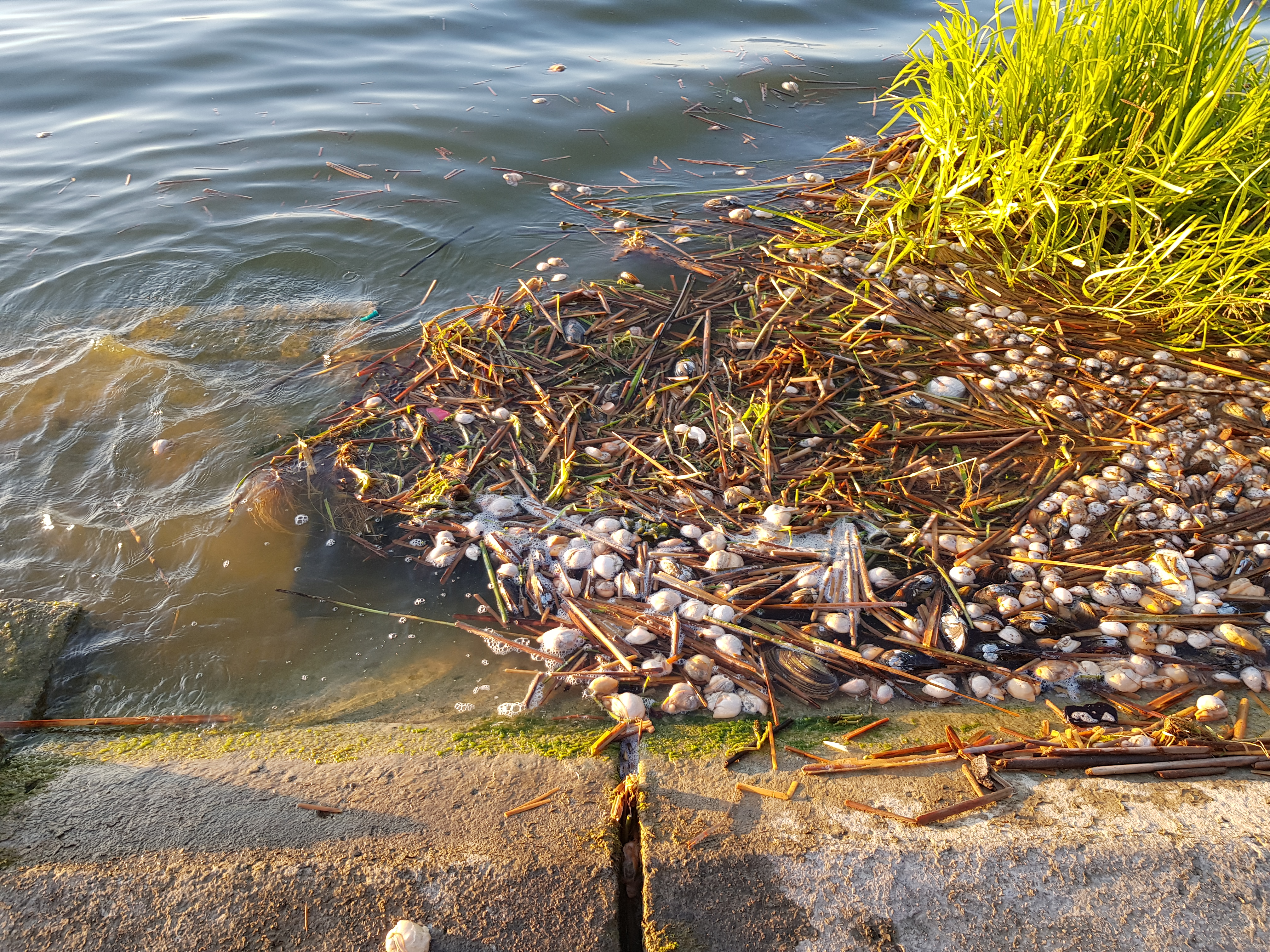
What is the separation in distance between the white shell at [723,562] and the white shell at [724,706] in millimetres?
456

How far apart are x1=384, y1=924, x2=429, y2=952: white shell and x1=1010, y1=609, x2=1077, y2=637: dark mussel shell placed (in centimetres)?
182

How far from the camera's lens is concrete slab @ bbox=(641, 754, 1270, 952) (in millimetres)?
1468

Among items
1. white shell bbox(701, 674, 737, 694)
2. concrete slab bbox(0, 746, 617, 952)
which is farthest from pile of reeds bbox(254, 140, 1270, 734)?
concrete slab bbox(0, 746, 617, 952)

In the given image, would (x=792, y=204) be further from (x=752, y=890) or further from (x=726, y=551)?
(x=752, y=890)

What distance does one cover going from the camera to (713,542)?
8.18 ft

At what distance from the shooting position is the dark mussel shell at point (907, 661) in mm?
2186

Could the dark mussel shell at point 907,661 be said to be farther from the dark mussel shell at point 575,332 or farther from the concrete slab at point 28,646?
the concrete slab at point 28,646

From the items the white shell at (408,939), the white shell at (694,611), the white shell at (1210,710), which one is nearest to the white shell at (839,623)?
the white shell at (694,611)

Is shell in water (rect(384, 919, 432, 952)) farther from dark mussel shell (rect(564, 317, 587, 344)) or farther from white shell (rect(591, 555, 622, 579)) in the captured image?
dark mussel shell (rect(564, 317, 587, 344))

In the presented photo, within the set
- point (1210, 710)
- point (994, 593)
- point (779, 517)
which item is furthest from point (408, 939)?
point (1210, 710)

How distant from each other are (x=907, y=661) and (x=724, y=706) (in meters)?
0.58

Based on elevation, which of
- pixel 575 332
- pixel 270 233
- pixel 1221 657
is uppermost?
pixel 270 233

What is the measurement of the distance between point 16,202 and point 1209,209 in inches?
263

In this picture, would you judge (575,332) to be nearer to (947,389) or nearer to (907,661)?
(947,389)
